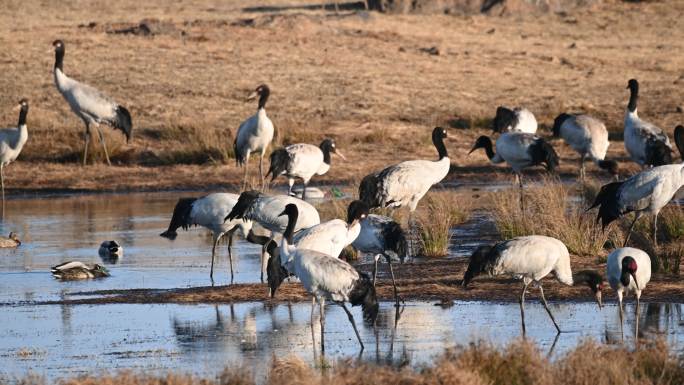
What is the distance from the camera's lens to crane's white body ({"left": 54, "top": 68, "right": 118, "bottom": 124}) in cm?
2200

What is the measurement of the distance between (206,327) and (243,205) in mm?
2273

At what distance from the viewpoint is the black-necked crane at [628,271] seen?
33.3 feet

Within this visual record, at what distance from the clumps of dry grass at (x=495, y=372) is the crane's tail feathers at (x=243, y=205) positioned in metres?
4.48

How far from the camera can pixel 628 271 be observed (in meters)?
10.1

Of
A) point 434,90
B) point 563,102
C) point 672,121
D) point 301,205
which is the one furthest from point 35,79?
point 301,205

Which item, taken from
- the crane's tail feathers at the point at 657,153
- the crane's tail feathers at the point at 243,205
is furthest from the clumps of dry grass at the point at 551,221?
the crane's tail feathers at the point at 243,205

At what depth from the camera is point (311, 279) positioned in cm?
979

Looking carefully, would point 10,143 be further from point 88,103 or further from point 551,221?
point 551,221

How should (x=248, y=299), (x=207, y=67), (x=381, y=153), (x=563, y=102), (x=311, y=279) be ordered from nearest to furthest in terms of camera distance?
(x=311, y=279) < (x=248, y=299) < (x=381, y=153) < (x=563, y=102) < (x=207, y=67)

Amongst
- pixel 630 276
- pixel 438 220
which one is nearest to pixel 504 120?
pixel 438 220

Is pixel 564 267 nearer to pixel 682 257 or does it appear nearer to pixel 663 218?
pixel 682 257

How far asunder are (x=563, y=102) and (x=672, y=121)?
8.06ft

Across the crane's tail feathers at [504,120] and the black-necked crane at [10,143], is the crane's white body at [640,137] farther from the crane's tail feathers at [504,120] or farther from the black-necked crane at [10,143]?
the black-necked crane at [10,143]

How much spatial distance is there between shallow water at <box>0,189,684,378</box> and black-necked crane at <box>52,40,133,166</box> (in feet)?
24.7
